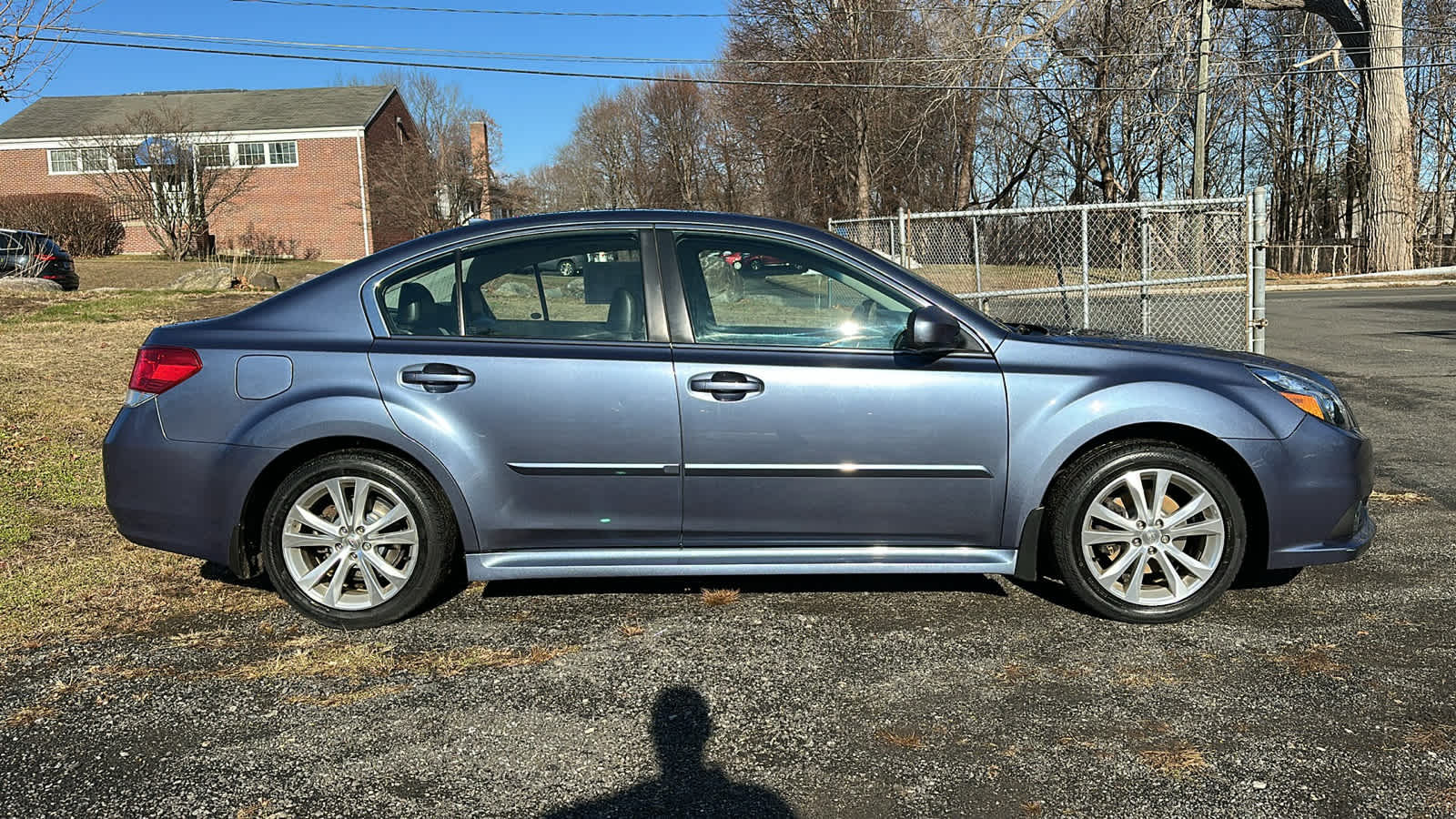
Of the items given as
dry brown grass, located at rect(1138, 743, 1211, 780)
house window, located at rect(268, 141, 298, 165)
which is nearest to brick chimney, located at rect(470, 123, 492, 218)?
house window, located at rect(268, 141, 298, 165)

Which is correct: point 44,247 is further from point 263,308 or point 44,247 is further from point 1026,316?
point 263,308

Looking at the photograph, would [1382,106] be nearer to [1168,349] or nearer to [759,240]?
[1168,349]

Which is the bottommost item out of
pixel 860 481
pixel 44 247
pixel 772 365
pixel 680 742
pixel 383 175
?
pixel 680 742

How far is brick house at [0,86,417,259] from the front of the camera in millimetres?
42625

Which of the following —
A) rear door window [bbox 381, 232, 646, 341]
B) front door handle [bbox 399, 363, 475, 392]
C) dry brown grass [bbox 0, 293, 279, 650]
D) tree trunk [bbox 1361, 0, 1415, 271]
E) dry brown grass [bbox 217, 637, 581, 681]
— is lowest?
dry brown grass [bbox 217, 637, 581, 681]

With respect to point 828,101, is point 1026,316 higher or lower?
lower

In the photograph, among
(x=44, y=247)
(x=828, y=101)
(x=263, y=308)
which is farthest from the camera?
(x=828, y=101)

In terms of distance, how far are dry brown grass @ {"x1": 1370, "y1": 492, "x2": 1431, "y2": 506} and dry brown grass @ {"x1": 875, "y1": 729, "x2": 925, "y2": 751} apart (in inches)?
163

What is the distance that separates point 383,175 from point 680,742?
1634 inches

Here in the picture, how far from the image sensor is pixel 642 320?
4250 mm

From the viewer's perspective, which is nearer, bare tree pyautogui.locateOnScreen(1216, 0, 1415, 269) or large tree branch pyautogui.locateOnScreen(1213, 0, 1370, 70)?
bare tree pyautogui.locateOnScreen(1216, 0, 1415, 269)

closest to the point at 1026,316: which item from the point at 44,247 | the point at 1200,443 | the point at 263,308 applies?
the point at 1200,443

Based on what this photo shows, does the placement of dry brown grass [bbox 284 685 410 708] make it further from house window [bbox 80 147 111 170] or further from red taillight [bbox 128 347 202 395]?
house window [bbox 80 147 111 170]

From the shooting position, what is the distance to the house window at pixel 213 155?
35000mm
